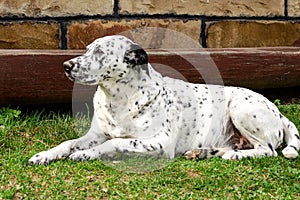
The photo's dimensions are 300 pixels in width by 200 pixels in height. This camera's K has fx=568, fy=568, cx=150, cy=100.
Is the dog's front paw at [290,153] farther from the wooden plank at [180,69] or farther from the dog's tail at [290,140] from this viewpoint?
the wooden plank at [180,69]

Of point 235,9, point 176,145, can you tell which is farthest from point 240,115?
point 235,9

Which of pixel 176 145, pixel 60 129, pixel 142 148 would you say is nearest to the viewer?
pixel 142 148

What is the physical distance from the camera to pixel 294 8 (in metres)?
6.86

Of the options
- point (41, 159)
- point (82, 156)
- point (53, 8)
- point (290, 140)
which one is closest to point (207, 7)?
point (53, 8)

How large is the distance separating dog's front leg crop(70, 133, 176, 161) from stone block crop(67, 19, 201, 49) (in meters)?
1.88

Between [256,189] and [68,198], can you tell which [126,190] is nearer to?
[68,198]

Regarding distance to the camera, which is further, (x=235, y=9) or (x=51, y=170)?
(x=235, y=9)

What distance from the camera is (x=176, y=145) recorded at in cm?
455

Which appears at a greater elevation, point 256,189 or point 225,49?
→ point 225,49

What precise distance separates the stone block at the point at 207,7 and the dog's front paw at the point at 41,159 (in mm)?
2227

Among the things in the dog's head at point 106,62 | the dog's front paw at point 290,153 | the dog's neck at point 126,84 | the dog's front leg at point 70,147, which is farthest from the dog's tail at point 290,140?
the dog's front leg at point 70,147

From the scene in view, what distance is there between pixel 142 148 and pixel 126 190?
0.58 m

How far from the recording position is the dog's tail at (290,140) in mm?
4430

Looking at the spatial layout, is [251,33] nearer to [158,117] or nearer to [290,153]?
[290,153]
